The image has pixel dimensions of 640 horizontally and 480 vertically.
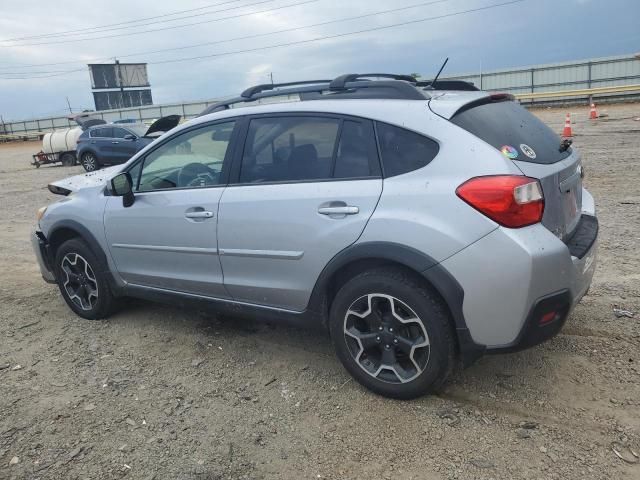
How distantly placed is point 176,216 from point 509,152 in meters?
2.25

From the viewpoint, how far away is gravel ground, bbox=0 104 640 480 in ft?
8.72

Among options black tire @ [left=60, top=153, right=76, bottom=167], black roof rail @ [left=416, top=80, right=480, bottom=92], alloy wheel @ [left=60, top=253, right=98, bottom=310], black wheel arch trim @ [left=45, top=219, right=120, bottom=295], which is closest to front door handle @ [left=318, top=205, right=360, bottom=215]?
black roof rail @ [left=416, top=80, right=480, bottom=92]

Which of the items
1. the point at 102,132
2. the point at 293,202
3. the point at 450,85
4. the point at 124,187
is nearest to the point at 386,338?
the point at 293,202

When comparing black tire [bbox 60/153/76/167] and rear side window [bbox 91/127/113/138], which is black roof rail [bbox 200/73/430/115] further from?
black tire [bbox 60/153/76/167]

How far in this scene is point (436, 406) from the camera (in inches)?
120

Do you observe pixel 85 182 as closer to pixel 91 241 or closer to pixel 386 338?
pixel 91 241

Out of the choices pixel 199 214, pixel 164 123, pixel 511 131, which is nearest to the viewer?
pixel 511 131

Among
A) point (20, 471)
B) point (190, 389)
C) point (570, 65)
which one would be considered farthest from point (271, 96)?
point (570, 65)

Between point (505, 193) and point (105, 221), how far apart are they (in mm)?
3115

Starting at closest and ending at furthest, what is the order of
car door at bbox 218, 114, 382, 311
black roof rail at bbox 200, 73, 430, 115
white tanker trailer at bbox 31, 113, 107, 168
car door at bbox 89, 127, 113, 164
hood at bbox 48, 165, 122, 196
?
car door at bbox 218, 114, 382, 311, black roof rail at bbox 200, 73, 430, 115, hood at bbox 48, 165, 122, 196, car door at bbox 89, 127, 113, 164, white tanker trailer at bbox 31, 113, 107, 168

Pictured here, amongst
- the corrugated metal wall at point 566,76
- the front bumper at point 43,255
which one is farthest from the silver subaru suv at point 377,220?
the corrugated metal wall at point 566,76

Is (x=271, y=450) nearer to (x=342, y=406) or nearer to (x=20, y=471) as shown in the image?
(x=342, y=406)

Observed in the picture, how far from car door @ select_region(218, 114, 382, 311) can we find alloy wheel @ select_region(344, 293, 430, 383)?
0.35 metres

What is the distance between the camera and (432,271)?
9.00 ft
